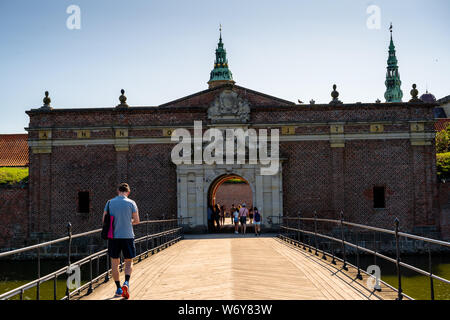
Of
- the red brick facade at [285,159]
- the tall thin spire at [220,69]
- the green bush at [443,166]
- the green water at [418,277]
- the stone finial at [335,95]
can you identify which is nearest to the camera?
the green water at [418,277]

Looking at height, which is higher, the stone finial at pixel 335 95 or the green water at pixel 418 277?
the stone finial at pixel 335 95

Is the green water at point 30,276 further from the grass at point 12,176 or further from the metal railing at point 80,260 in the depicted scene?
the grass at point 12,176

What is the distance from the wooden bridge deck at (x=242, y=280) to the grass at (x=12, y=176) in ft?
50.5

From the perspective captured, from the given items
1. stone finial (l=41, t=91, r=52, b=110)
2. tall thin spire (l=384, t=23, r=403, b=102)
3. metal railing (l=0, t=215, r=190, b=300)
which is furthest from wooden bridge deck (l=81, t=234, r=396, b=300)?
tall thin spire (l=384, t=23, r=403, b=102)

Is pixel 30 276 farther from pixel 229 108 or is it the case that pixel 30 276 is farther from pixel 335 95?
pixel 335 95

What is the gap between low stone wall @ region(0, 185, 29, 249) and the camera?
79.8 feet

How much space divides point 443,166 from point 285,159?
865 cm

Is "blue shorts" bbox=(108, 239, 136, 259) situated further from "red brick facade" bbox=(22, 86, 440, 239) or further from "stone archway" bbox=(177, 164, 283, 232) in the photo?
"red brick facade" bbox=(22, 86, 440, 239)

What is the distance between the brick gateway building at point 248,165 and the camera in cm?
2405

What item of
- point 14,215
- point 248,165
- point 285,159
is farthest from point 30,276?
point 285,159

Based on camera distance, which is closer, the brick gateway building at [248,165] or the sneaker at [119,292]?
the sneaker at [119,292]

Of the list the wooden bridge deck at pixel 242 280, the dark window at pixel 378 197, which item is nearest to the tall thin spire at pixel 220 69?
the dark window at pixel 378 197

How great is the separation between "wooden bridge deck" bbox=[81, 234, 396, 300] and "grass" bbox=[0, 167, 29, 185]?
15.4 meters
